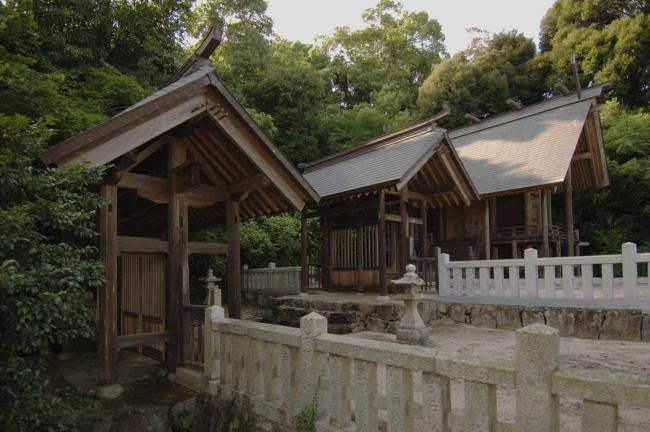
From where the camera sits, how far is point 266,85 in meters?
25.4

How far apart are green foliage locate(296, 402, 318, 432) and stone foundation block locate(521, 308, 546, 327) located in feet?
21.4

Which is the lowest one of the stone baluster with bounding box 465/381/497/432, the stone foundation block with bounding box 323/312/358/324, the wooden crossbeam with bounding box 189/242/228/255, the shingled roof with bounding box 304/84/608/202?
the stone foundation block with bounding box 323/312/358/324

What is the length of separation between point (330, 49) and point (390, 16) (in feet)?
22.0

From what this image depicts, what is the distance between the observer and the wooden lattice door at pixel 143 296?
24.4 ft

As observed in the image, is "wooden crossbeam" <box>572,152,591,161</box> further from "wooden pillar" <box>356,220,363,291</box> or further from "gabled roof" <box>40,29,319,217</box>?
"gabled roof" <box>40,29,319,217</box>

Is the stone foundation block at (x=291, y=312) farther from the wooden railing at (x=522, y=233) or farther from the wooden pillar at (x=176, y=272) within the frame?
the wooden railing at (x=522, y=233)

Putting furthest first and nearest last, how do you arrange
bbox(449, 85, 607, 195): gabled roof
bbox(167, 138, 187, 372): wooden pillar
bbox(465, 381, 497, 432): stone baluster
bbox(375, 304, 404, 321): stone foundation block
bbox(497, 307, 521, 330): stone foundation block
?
bbox(449, 85, 607, 195): gabled roof
bbox(375, 304, 404, 321): stone foundation block
bbox(497, 307, 521, 330): stone foundation block
bbox(167, 138, 187, 372): wooden pillar
bbox(465, 381, 497, 432): stone baluster

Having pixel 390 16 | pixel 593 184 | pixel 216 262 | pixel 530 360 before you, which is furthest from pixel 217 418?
pixel 390 16

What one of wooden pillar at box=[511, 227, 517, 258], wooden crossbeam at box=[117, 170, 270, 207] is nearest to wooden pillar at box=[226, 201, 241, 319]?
wooden crossbeam at box=[117, 170, 270, 207]

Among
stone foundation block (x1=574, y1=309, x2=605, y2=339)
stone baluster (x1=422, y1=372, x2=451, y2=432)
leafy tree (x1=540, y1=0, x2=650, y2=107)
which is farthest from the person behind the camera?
leafy tree (x1=540, y1=0, x2=650, y2=107)

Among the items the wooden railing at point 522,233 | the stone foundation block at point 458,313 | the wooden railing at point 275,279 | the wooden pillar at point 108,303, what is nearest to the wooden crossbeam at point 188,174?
the wooden pillar at point 108,303

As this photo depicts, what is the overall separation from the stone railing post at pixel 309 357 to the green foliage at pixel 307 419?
0.07 metres

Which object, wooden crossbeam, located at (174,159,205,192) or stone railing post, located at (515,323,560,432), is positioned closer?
stone railing post, located at (515,323,560,432)

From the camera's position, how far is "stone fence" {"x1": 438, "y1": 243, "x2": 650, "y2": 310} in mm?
8125
